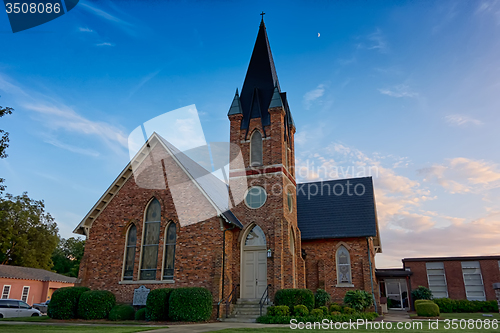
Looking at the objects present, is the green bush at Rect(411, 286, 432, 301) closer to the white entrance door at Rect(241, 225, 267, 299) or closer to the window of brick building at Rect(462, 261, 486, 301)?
the window of brick building at Rect(462, 261, 486, 301)

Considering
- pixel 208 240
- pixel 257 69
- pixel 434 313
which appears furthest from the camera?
pixel 257 69

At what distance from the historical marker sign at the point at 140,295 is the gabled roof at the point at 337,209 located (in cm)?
999

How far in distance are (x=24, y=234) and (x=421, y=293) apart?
46.0 m

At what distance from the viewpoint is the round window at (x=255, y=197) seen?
2005 cm

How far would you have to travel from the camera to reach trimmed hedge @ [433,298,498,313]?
25156mm

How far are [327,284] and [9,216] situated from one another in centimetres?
4321

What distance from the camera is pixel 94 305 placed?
16609mm

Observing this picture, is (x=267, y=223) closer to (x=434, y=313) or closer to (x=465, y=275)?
(x=434, y=313)

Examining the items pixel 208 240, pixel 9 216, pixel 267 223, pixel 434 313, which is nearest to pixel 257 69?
pixel 267 223

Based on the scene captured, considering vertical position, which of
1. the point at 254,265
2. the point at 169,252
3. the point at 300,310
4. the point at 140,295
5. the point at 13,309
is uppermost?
the point at 169,252

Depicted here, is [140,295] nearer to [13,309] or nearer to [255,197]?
[255,197]

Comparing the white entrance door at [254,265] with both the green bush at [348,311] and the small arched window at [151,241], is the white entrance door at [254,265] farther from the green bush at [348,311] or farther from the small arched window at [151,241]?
the small arched window at [151,241]

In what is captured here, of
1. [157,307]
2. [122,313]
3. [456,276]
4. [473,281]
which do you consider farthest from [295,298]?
[473,281]

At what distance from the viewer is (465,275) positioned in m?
27.8
